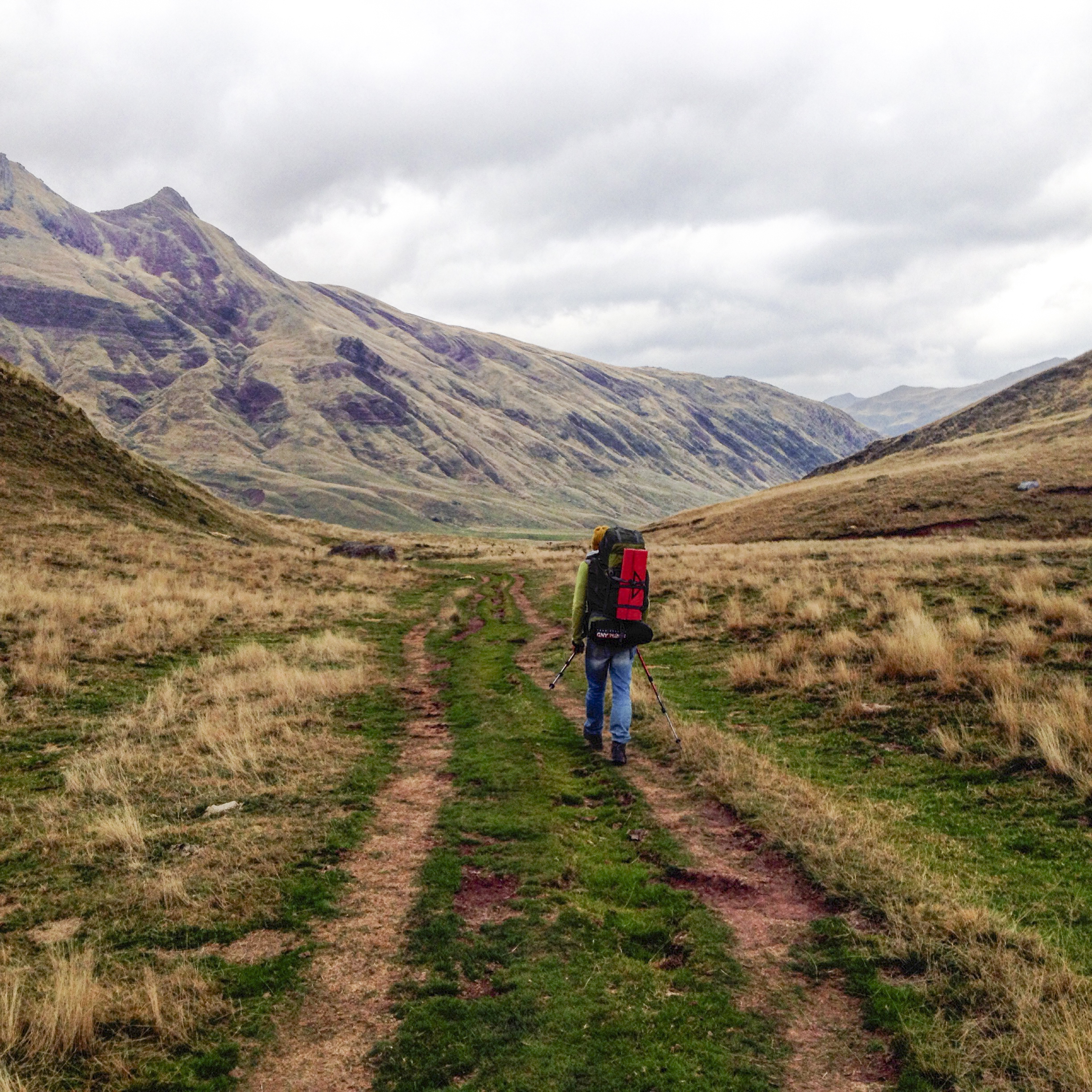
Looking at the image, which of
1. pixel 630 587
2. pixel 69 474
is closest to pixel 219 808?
pixel 630 587

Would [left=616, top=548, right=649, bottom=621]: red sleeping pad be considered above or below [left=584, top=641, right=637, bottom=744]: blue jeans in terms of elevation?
above

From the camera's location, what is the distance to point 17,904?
618cm

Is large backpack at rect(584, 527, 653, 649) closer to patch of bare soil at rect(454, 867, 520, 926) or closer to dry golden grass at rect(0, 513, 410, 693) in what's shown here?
patch of bare soil at rect(454, 867, 520, 926)

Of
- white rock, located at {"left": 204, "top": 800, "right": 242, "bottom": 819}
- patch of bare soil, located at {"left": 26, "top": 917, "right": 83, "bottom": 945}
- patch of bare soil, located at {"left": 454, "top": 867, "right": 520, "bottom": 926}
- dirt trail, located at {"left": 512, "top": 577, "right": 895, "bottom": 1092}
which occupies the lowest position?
dirt trail, located at {"left": 512, "top": 577, "right": 895, "bottom": 1092}

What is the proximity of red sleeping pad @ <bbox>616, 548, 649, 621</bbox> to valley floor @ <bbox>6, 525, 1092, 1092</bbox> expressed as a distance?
2350mm

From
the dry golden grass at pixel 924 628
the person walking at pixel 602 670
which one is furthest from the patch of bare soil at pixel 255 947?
the dry golden grass at pixel 924 628

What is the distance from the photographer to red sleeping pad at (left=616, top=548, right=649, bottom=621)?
10.6 m

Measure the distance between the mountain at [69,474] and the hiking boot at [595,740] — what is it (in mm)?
27893

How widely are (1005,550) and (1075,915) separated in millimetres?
21399

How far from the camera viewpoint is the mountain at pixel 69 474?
3259 cm

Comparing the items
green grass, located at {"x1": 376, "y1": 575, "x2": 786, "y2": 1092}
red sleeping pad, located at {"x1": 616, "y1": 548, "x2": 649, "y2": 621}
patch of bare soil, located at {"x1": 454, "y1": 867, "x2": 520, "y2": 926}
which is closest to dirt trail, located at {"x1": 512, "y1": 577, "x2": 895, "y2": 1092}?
green grass, located at {"x1": 376, "y1": 575, "x2": 786, "y2": 1092}

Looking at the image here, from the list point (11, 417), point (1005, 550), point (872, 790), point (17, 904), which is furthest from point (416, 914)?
point (11, 417)

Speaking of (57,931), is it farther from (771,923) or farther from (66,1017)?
(771,923)

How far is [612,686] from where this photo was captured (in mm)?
10883
